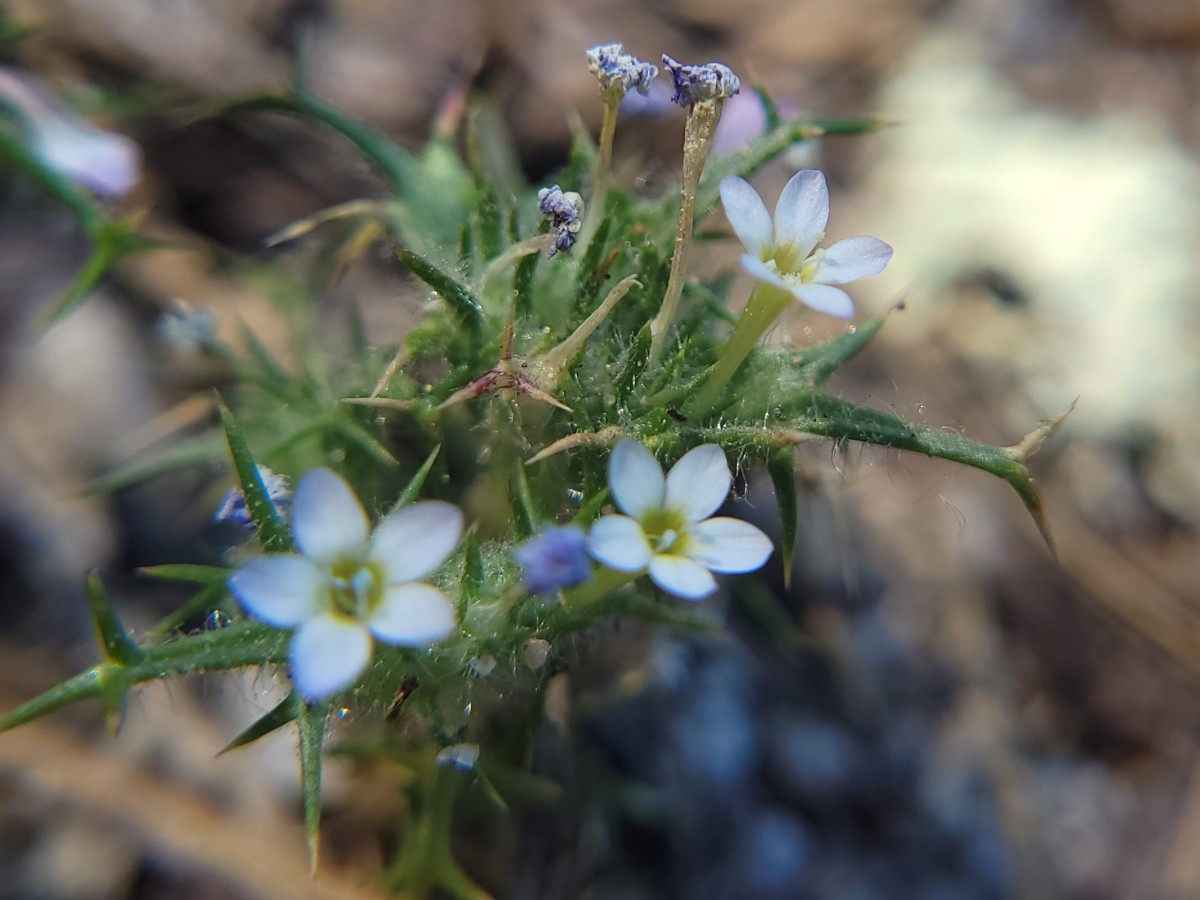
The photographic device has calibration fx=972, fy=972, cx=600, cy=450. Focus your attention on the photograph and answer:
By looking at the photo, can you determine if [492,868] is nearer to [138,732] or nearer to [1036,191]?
[138,732]

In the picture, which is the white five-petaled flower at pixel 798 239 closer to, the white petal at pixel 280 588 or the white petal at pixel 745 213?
the white petal at pixel 745 213

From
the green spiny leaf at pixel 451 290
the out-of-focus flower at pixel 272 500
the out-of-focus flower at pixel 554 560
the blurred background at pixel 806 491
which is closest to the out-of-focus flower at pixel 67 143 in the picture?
the blurred background at pixel 806 491

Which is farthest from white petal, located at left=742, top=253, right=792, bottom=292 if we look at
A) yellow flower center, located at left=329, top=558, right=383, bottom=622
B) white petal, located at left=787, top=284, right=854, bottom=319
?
yellow flower center, located at left=329, top=558, right=383, bottom=622

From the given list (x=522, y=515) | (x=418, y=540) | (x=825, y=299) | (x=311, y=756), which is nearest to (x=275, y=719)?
(x=311, y=756)

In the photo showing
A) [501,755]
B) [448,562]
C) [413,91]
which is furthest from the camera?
[413,91]

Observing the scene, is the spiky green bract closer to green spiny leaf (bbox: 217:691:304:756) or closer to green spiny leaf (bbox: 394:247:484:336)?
green spiny leaf (bbox: 217:691:304:756)

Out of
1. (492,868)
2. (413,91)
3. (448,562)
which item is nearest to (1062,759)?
(492,868)
